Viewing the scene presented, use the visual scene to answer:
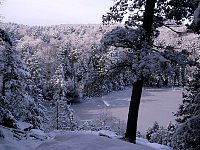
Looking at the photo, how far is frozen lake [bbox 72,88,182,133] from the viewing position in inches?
2037

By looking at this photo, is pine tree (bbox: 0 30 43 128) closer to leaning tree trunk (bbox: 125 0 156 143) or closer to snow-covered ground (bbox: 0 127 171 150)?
snow-covered ground (bbox: 0 127 171 150)

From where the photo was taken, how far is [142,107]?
202ft

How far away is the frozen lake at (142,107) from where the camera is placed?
51.8m

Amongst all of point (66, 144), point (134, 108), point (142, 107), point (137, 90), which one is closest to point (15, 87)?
point (134, 108)

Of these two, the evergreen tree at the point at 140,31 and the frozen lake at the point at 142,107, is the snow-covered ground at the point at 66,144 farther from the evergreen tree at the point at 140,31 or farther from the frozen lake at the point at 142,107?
the frozen lake at the point at 142,107

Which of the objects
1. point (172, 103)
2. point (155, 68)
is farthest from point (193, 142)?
point (172, 103)

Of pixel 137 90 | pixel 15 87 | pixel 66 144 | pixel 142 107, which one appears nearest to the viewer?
pixel 66 144

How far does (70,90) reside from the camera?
6197cm

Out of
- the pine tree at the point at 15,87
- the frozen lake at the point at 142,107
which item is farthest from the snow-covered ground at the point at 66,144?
the frozen lake at the point at 142,107

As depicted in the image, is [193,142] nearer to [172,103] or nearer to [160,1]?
[160,1]

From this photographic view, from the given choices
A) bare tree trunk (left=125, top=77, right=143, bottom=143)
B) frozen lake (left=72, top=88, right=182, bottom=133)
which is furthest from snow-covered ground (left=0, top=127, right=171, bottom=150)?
frozen lake (left=72, top=88, right=182, bottom=133)

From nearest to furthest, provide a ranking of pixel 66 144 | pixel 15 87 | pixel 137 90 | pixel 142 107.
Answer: pixel 66 144, pixel 137 90, pixel 15 87, pixel 142 107

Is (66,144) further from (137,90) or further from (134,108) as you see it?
(137,90)

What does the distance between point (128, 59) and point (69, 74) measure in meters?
59.5
